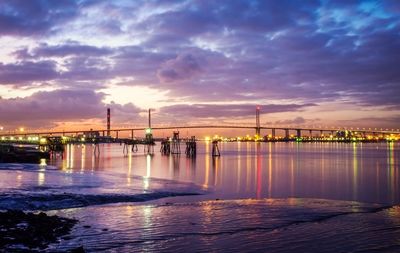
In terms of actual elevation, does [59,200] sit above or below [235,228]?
above

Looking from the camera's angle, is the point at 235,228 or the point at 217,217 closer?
the point at 235,228

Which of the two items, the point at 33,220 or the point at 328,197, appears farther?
the point at 328,197

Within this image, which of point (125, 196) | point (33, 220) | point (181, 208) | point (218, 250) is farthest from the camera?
point (125, 196)

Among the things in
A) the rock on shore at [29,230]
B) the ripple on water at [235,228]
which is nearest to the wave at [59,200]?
the ripple on water at [235,228]

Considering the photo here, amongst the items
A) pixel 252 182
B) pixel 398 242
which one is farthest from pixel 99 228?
pixel 252 182

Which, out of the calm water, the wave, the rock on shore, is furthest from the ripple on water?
the wave

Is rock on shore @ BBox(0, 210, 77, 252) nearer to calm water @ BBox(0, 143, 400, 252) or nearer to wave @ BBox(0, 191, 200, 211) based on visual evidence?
calm water @ BBox(0, 143, 400, 252)

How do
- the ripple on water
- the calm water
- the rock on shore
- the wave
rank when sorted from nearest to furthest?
the rock on shore, the ripple on water, the calm water, the wave

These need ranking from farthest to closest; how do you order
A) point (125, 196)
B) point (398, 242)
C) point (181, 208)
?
point (125, 196) → point (181, 208) → point (398, 242)

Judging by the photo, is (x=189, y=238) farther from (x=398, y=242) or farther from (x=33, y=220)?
(x=398, y=242)

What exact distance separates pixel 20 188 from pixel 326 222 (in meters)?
12.9

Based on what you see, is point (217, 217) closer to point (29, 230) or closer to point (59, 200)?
point (29, 230)

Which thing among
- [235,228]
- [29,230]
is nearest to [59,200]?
[29,230]

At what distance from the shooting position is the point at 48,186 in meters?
20.2
